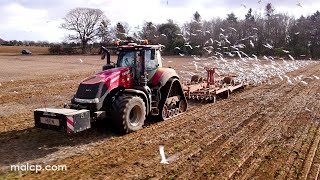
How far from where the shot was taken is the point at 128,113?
28.4 ft

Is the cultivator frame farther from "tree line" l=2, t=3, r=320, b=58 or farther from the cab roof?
"tree line" l=2, t=3, r=320, b=58

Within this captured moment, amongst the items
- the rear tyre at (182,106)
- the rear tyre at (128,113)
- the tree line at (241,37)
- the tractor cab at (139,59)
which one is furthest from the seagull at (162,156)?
the tree line at (241,37)

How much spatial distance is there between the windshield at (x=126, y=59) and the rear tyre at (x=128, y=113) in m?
1.51

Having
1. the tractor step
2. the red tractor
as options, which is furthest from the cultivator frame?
the tractor step

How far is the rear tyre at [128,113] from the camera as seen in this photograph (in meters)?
8.51

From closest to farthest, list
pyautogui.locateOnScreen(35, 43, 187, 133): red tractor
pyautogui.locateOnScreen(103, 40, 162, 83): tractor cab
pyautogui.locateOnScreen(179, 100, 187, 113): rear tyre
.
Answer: pyautogui.locateOnScreen(35, 43, 187, 133): red tractor
pyautogui.locateOnScreen(103, 40, 162, 83): tractor cab
pyautogui.locateOnScreen(179, 100, 187, 113): rear tyre

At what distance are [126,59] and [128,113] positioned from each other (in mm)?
2148

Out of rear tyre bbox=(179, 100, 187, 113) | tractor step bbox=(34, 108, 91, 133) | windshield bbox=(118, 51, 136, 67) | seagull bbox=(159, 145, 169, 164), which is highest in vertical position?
windshield bbox=(118, 51, 136, 67)

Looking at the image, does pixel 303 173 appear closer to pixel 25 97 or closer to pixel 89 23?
pixel 25 97

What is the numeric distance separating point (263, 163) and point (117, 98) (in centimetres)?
415

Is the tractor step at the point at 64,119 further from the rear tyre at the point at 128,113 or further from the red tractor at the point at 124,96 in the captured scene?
the rear tyre at the point at 128,113

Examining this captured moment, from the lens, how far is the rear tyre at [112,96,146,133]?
8508 millimetres

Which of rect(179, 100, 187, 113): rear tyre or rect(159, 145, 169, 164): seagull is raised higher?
rect(179, 100, 187, 113): rear tyre

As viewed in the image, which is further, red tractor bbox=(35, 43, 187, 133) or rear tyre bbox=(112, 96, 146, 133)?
rear tyre bbox=(112, 96, 146, 133)
